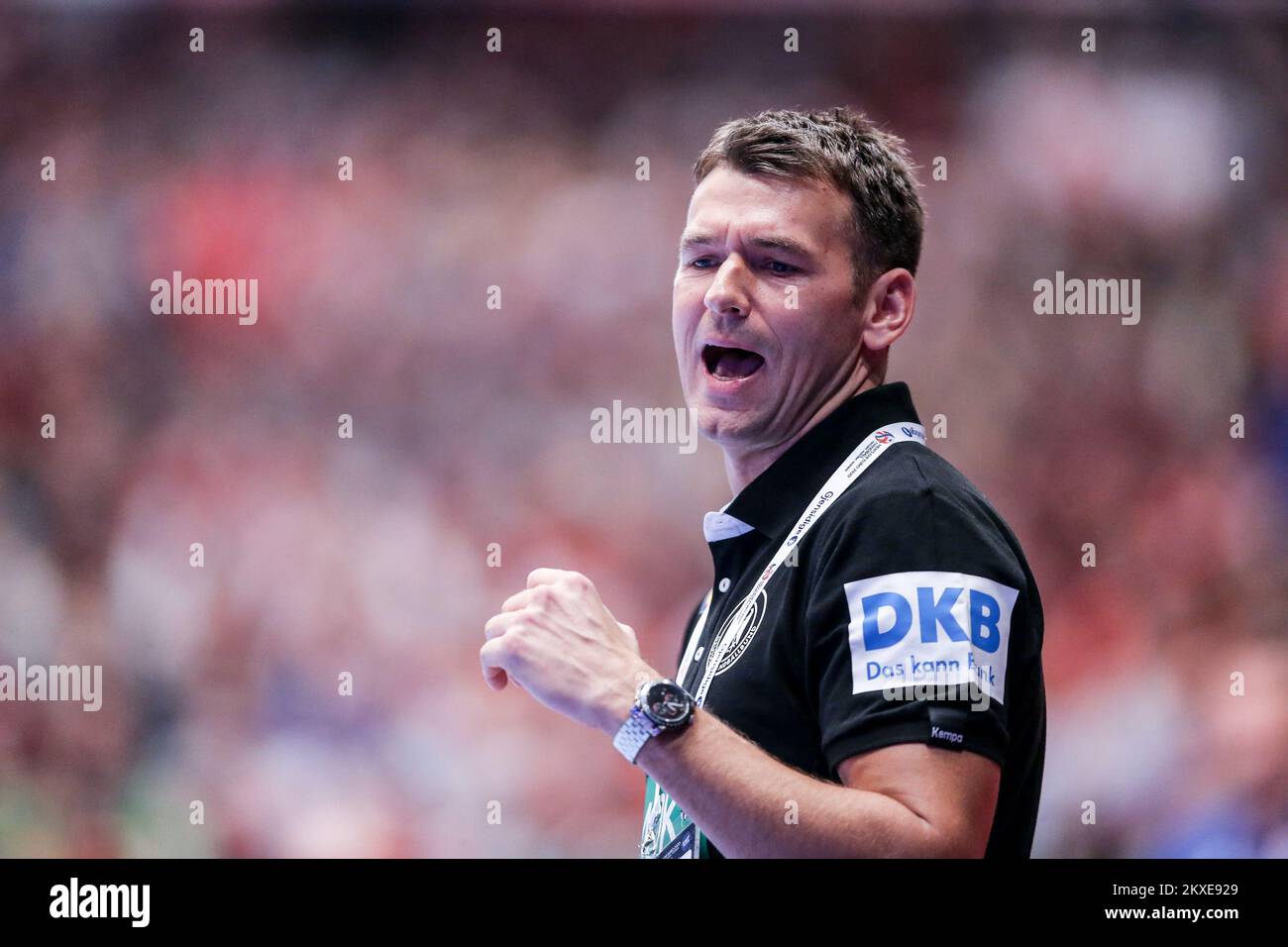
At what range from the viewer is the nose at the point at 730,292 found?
7.18 ft

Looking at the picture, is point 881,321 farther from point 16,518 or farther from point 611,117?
point 16,518

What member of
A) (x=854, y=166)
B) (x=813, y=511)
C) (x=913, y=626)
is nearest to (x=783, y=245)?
(x=854, y=166)

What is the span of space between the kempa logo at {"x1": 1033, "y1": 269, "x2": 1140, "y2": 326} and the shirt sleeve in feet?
11.9

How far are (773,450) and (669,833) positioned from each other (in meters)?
0.72

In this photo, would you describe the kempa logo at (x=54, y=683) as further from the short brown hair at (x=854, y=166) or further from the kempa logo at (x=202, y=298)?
the short brown hair at (x=854, y=166)

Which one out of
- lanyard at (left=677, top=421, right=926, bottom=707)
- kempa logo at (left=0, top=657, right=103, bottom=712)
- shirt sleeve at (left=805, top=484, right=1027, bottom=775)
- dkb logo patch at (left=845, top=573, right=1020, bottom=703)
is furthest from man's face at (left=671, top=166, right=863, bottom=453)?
kempa logo at (left=0, top=657, right=103, bottom=712)

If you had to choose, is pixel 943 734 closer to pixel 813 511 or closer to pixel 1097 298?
pixel 813 511

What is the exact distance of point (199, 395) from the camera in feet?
16.5

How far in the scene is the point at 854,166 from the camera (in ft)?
7.29

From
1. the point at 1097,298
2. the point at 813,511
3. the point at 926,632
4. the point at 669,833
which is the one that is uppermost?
the point at 1097,298

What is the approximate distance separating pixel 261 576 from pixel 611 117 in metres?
2.43

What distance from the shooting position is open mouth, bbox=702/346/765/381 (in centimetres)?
226
